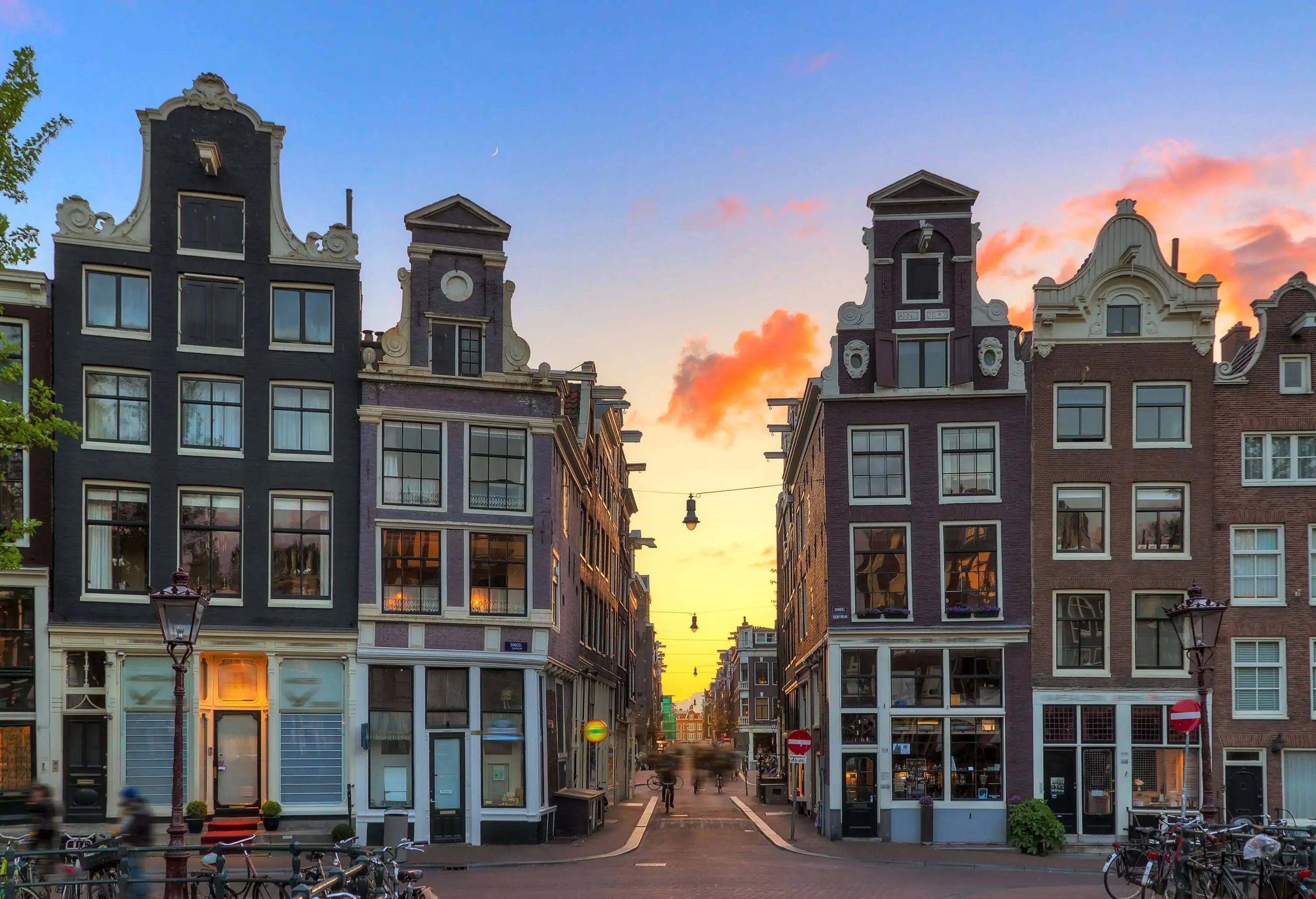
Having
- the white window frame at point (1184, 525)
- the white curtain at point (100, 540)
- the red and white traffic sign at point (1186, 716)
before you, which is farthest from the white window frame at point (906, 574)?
the white curtain at point (100, 540)

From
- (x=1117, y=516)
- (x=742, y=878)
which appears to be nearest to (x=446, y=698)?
(x=742, y=878)

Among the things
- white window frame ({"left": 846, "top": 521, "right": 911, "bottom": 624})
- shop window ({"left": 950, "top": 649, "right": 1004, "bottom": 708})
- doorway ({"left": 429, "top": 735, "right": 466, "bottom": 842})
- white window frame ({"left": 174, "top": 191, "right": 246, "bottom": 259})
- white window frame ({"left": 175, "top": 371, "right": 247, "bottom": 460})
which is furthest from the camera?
white window frame ({"left": 846, "top": 521, "right": 911, "bottom": 624})

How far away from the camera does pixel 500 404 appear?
119 feet

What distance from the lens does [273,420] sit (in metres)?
35.0

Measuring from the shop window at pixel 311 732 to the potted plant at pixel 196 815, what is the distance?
1939mm

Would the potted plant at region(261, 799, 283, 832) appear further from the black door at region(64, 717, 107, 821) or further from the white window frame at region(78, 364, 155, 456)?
the white window frame at region(78, 364, 155, 456)

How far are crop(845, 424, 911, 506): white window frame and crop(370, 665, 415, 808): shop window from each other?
13478mm

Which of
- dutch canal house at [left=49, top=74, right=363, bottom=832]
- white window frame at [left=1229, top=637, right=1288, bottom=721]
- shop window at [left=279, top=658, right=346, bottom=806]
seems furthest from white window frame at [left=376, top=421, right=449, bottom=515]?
white window frame at [left=1229, top=637, right=1288, bottom=721]

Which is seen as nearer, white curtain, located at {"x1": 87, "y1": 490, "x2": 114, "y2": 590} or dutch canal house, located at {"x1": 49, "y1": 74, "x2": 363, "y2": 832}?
dutch canal house, located at {"x1": 49, "y1": 74, "x2": 363, "y2": 832}

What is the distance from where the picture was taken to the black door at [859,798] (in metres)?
36.4

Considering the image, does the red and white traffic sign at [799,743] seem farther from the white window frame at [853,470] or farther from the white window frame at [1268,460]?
the white window frame at [1268,460]

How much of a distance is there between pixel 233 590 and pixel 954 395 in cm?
2067

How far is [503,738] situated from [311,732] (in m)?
5.03

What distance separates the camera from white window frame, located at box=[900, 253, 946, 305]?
37750 mm
